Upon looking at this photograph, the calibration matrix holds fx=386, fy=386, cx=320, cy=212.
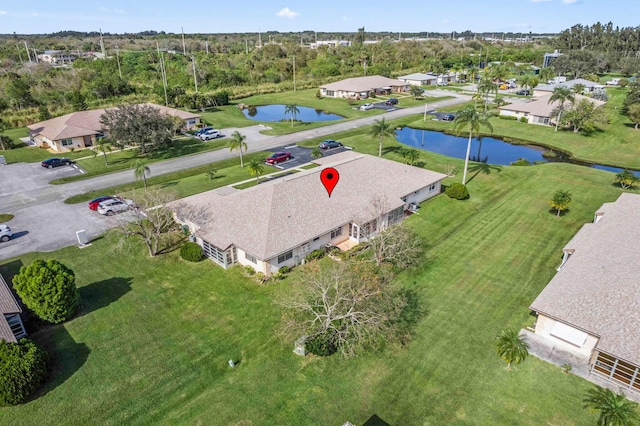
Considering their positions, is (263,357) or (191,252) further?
Result: (191,252)

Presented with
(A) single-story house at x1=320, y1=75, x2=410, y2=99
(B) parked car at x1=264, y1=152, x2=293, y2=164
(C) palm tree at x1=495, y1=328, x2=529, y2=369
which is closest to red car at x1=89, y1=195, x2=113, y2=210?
(B) parked car at x1=264, y1=152, x2=293, y2=164

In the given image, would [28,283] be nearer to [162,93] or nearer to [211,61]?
[162,93]

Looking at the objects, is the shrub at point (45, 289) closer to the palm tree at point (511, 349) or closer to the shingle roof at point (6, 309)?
the shingle roof at point (6, 309)

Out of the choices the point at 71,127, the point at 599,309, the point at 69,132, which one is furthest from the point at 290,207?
the point at 71,127

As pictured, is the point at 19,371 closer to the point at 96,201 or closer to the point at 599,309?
the point at 96,201

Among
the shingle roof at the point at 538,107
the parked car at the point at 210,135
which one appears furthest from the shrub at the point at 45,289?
the shingle roof at the point at 538,107

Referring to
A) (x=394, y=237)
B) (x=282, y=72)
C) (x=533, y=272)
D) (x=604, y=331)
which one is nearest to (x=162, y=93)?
(x=282, y=72)
